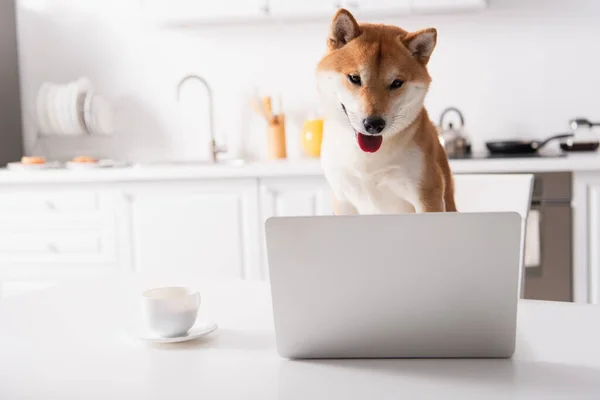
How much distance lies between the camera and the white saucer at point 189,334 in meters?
1.04

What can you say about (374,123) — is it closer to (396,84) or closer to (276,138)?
(396,84)

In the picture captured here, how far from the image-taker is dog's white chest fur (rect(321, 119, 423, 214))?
1336 millimetres

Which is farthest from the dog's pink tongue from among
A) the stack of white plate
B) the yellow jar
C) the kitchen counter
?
the stack of white plate

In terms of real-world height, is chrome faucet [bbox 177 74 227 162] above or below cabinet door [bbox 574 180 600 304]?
above

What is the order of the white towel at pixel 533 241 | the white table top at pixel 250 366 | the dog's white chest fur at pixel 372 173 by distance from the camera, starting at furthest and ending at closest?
the white towel at pixel 533 241
the dog's white chest fur at pixel 372 173
the white table top at pixel 250 366

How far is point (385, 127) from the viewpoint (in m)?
1.22

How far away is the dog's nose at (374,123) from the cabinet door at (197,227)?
1776mm

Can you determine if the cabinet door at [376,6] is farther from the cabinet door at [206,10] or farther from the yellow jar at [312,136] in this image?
the yellow jar at [312,136]

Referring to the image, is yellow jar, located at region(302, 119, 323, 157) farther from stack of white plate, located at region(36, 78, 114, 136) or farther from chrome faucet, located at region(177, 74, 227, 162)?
stack of white plate, located at region(36, 78, 114, 136)

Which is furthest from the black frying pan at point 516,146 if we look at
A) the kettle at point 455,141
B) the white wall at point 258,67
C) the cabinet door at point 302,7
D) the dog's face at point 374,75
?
the dog's face at point 374,75

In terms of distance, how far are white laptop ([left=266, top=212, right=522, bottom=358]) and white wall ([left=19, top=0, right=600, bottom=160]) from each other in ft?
8.56

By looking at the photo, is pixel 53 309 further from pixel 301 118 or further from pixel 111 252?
pixel 301 118

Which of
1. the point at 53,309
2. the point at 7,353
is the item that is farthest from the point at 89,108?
the point at 7,353

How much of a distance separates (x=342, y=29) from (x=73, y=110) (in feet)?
8.22
